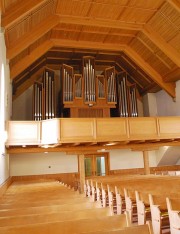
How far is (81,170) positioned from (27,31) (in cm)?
578

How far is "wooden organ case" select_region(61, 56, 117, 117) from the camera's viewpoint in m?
11.2

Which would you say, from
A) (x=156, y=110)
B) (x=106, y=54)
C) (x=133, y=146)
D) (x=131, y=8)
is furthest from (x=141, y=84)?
(x=131, y=8)

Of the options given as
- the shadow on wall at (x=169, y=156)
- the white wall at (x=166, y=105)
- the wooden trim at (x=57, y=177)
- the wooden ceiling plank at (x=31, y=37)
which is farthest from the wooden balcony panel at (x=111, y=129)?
the wooden trim at (x=57, y=177)

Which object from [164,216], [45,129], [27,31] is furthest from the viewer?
[45,129]

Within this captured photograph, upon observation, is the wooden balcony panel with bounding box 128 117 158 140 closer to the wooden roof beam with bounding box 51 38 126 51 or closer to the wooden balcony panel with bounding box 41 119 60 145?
the wooden balcony panel with bounding box 41 119 60 145

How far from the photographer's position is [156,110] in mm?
13781

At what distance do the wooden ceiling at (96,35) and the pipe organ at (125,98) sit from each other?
95cm

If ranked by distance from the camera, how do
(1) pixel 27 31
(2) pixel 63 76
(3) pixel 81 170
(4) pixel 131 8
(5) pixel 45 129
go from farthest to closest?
1. (2) pixel 63 76
2. (3) pixel 81 170
3. (5) pixel 45 129
4. (4) pixel 131 8
5. (1) pixel 27 31

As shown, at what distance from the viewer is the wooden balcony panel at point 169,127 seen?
10224 mm

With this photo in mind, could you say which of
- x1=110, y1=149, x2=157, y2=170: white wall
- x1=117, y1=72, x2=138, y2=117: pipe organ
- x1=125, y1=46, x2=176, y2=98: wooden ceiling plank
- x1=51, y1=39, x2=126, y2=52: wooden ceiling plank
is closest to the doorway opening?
x1=110, y1=149, x2=157, y2=170: white wall

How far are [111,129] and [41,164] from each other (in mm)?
4959

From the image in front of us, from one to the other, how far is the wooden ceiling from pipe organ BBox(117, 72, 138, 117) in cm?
95

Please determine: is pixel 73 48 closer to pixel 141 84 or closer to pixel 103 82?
pixel 103 82

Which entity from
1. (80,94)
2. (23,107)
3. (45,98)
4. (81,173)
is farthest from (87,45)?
(81,173)
